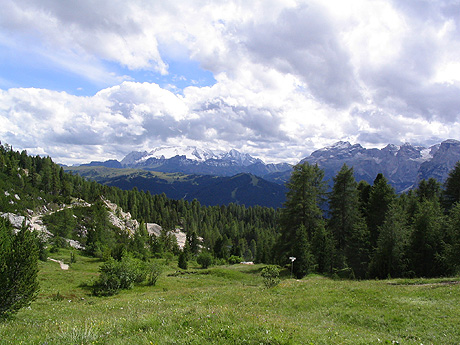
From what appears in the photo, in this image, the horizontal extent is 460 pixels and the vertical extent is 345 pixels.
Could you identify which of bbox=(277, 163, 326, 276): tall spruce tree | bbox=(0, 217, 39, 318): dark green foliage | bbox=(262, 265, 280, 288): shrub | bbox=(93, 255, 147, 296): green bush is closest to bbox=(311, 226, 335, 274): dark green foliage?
bbox=(277, 163, 326, 276): tall spruce tree

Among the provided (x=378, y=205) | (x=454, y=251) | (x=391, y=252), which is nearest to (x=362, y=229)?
(x=391, y=252)

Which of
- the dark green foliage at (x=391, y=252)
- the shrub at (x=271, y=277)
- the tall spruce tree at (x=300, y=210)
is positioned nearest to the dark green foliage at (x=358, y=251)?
the dark green foliage at (x=391, y=252)

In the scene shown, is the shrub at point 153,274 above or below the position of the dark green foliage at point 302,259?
below

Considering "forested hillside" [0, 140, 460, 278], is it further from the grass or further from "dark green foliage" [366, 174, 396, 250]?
the grass

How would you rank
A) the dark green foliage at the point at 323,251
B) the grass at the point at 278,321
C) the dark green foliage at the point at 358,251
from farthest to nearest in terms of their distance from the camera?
the dark green foliage at the point at 323,251 → the dark green foliage at the point at 358,251 → the grass at the point at 278,321

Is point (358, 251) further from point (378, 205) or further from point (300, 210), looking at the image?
point (378, 205)

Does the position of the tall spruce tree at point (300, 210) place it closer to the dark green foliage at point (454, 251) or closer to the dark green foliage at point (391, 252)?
the dark green foliage at point (391, 252)

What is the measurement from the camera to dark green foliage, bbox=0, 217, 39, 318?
49.5 feet

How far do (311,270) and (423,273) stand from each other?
13.6 m

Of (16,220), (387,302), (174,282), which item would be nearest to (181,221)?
(16,220)

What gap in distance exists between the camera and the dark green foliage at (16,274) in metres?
15.1

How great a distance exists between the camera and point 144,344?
837 centimetres

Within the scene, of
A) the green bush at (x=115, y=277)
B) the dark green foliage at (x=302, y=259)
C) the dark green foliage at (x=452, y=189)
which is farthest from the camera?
the dark green foliage at (x=452, y=189)

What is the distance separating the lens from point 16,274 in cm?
1537
